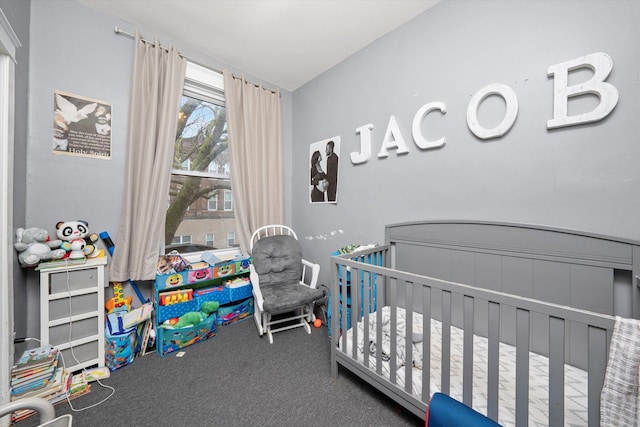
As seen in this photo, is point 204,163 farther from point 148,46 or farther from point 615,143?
point 615,143

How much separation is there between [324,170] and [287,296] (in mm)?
1343

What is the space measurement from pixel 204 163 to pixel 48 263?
1.41 meters

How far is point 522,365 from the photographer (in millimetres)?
874

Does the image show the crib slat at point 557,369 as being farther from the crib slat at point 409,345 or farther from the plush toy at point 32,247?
the plush toy at point 32,247

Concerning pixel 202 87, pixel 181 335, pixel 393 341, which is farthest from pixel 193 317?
pixel 202 87

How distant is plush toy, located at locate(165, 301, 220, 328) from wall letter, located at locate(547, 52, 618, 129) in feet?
8.87

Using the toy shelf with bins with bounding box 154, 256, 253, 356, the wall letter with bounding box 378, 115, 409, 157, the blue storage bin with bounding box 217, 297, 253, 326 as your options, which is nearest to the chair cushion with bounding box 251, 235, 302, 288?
the toy shelf with bins with bounding box 154, 256, 253, 356

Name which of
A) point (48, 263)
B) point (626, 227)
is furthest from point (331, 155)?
point (48, 263)

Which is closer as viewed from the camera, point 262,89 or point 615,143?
point 615,143

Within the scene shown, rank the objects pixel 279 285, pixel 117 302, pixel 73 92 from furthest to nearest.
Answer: pixel 279 285
pixel 117 302
pixel 73 92

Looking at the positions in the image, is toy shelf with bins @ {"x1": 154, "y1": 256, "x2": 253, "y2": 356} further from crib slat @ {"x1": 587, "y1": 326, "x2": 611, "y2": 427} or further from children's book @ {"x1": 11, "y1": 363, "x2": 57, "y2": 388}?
crib slat @ {"x1": 587, "y1": 326, "x2": 611, "y2": 427}

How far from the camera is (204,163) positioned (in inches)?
100

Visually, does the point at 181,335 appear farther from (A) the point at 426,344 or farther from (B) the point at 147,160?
(A) the point at 426,344

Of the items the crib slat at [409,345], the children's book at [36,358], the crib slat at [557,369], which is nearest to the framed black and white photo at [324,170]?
the crib slat at [409,345]
